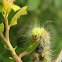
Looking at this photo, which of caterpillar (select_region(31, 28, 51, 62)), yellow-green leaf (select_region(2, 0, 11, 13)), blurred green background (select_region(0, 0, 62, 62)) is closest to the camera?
yellow-green leaf (select_region(2, 0, 11, 13))

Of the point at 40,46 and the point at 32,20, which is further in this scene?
the point at 32,20

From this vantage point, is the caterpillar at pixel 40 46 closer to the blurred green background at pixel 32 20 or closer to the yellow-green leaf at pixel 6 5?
the yellow-green leaf at pixel 6 5

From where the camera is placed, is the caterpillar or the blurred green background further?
the blurred green background

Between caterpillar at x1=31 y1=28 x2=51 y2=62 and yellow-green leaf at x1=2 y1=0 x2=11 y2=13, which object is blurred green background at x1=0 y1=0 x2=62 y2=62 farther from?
yellow-green leaf at x1=2 y1=0 x2=11 y2=13

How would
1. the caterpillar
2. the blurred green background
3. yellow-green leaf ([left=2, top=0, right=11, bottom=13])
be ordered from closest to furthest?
yellow-green leaf ([left=2, top=0, right=11, bottom=13])
the caterpillar
the blurred green background

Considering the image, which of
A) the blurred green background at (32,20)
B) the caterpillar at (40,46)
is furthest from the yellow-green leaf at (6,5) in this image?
the blurred green background at (32,20)

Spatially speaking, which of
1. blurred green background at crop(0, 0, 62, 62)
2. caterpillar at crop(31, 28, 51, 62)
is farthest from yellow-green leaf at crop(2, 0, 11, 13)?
blurred green background at crop(0, 0, 62, 62)

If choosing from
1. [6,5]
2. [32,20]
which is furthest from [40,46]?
[32,20]

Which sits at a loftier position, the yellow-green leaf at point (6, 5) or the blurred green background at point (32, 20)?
the yellow-green leaf at point (6, 5)

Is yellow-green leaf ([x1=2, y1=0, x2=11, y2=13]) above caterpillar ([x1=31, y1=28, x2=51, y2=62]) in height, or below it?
above

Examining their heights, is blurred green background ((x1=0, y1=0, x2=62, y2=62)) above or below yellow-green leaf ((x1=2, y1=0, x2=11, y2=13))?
below

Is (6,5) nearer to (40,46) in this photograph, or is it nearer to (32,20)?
(40,46)
